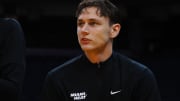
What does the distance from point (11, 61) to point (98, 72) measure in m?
0.38

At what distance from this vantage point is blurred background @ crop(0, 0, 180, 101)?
16.0ft

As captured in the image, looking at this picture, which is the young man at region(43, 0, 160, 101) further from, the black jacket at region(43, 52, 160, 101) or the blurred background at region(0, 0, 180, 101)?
the blurred background at region(0, 0, 180, 101)

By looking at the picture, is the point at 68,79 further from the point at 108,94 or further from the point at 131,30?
the point at 131,30

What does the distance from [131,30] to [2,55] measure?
333 cm

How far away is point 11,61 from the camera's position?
1.88 meters

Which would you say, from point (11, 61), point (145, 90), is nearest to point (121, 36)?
point (145, 90)

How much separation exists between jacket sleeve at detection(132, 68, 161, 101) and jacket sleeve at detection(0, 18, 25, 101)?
48 centimetres

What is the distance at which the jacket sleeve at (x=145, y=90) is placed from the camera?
1.98 m

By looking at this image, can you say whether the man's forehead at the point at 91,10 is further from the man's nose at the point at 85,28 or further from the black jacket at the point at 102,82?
the black jacket at the point at 102,82

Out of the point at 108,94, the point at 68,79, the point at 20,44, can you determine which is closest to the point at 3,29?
the point at 20,44

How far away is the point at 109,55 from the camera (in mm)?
2066

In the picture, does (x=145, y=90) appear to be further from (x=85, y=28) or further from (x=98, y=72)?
(x=85, y=28)

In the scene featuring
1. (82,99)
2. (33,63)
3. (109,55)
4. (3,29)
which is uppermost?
(3,29)

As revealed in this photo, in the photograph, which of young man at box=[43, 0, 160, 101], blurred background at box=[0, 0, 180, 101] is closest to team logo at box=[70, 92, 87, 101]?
young man at box=[43, 0, 160, 101]
